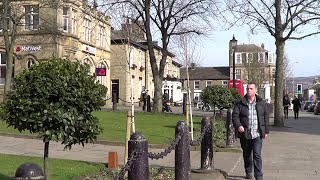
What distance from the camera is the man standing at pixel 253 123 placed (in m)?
8.70

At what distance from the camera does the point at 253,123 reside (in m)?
8.77

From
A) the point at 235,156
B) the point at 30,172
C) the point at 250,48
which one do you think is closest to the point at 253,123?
the point at 235,156

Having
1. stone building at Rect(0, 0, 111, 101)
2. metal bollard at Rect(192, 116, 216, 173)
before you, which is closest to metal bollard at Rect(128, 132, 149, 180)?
metal bollard at Rect(192, 116, 216, 173)

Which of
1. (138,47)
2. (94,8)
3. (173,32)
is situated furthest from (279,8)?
(138,47)

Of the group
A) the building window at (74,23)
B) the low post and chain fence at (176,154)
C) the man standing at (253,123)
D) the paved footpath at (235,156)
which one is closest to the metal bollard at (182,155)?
the low post and chain fence at (176,154)

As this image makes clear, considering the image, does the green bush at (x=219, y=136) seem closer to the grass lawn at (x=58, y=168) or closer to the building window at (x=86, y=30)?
the grass lawn at (x=58, y=168)

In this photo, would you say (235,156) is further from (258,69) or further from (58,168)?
(258,69)

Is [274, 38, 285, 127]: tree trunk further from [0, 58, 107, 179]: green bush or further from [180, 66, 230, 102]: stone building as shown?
[180, 66, 230, 102]: stone building

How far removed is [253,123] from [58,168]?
3.81 metres

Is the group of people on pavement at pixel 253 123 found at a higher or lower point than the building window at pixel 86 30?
lower

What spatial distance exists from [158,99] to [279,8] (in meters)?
10.1


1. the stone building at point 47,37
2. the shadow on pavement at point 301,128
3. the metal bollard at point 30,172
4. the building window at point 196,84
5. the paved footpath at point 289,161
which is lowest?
the shadow on pavement at point 301,128

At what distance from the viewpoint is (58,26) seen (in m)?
33.0

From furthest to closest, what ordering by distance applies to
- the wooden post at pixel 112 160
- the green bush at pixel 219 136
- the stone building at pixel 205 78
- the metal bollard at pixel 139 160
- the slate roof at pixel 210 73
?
1. the slate roof at pixel 210 73
2. the stone building at pixel 205 78
3. the green bush at pixel 219 136
4. the wooden post at pixel 112 160
5. the metal bollard at pixel 139 160
